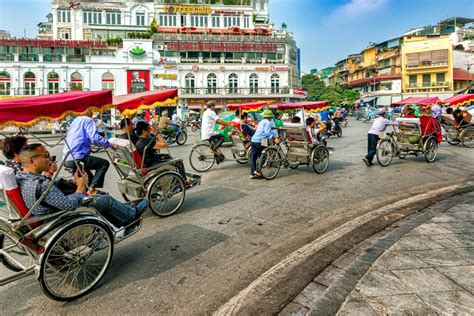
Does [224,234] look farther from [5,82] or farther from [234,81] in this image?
[234,81]

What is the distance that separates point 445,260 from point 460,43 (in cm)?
6589

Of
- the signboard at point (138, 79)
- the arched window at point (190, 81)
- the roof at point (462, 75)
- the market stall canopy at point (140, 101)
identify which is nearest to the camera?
the market stall canopy at point (140, 101)

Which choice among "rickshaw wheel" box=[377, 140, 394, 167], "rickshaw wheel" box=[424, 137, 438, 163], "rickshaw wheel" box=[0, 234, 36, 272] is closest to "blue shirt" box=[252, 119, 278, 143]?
"rickshaw wheel" box=[377, 140, 394, 167]

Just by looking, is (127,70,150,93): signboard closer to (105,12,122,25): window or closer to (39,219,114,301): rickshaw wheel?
(105,12,122,25): window

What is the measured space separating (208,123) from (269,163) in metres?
2.56

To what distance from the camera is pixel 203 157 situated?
10.1 metres

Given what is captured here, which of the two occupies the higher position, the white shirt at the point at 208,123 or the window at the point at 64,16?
the window at the point at 64,16

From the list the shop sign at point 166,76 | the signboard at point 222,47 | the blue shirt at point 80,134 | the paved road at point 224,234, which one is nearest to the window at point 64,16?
the signboard at point 222,47

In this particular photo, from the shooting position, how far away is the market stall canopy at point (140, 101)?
679 centimetres

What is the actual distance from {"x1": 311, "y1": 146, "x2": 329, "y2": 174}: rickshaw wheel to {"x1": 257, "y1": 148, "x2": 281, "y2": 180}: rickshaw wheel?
3.07ft

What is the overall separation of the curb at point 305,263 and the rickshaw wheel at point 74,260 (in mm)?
1401

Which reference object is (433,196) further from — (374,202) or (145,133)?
(145,133)

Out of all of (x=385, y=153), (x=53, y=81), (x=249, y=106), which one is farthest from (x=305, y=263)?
(x=53, y=81)

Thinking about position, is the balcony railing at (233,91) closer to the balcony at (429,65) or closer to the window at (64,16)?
the balcony at (429,65)
